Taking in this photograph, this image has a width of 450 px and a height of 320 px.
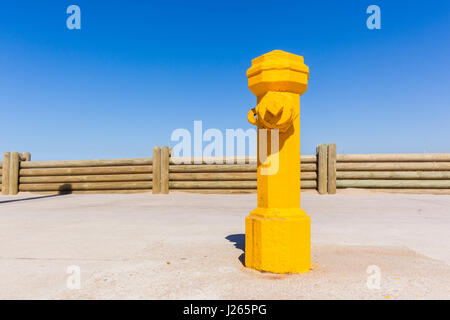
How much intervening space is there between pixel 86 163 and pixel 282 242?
381 inches

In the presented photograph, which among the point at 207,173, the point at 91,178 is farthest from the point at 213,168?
the point at 91,178

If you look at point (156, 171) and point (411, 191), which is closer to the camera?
point (411, 191)

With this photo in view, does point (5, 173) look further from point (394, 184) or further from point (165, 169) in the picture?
point (394, 184)

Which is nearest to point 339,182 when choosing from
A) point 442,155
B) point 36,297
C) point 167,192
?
point 442,155

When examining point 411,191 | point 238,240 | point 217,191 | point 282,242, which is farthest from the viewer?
point 217,191

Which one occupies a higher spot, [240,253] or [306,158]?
[306,158]

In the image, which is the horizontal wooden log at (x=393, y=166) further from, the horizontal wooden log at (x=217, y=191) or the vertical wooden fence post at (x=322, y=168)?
the horizontal wooden log at (x=217, y=191)

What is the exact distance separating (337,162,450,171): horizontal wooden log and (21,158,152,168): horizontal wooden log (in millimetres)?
6311

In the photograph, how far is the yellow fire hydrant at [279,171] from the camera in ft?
6.45

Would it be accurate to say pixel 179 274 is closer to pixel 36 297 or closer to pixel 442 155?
pixel 36 297

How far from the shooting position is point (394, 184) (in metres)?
9.18

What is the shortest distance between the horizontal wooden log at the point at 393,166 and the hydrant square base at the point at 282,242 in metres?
7.97
